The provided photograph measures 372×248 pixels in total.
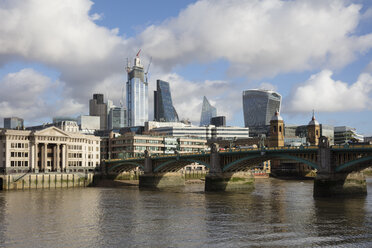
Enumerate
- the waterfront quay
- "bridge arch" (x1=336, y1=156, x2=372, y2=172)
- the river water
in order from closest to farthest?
1. the river water
2. "bridge arch" (x1=336, y1=156, x2=372, y2=172)
3. the waterfront quay

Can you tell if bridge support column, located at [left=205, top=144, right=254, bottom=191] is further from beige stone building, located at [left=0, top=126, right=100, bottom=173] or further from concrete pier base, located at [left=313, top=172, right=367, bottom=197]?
beige stone building, located at [left=0, top=126, right=100, bottom=173]

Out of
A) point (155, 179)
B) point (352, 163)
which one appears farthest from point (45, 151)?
point (352, 163)

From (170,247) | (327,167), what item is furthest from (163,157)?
(170,247)

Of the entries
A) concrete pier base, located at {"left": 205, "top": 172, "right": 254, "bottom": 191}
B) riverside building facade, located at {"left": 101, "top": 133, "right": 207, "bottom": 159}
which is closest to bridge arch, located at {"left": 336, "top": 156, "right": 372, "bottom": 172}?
concrete pier base, located at {"left": 205, "top": 172, "right": 254, "bottom": 191}

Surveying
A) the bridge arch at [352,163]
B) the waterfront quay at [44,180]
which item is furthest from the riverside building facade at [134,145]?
the bridge arch at [352,163]

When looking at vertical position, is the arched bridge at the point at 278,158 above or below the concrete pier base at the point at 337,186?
above

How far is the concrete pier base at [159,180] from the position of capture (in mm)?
130250

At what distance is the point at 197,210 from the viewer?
233ft

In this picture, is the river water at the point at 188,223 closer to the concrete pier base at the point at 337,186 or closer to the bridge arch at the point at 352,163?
the concrete pier base at the point at 337,186

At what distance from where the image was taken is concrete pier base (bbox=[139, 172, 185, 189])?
130 metres

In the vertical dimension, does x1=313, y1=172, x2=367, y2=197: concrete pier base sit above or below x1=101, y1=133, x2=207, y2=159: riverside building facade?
below

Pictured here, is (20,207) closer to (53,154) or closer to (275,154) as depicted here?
(275,154)

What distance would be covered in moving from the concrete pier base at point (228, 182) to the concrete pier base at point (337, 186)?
26752 mm

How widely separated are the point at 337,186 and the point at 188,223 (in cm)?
4223
